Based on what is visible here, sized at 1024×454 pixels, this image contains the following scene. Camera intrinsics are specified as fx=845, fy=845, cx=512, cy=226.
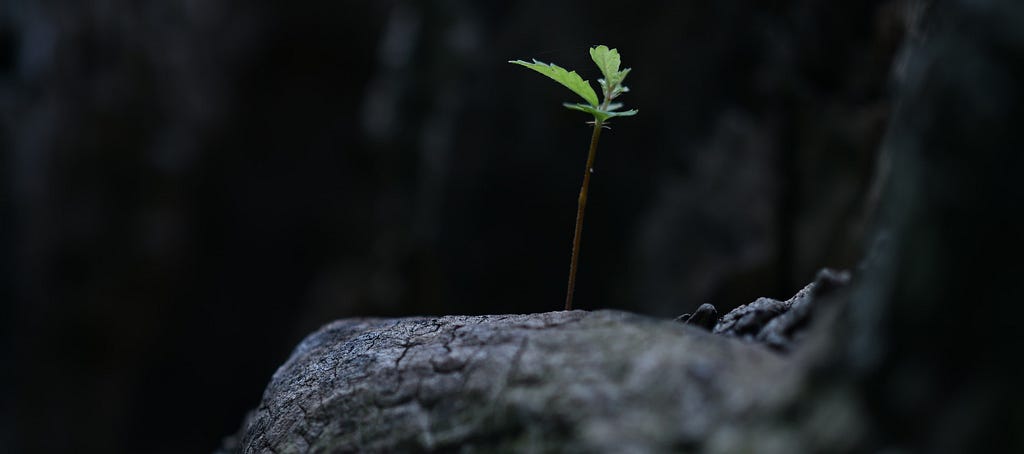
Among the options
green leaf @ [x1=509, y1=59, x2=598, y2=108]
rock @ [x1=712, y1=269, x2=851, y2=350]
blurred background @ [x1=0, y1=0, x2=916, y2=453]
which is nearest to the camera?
rock @ [x1=712, y1=269, x2=851, y2=350]

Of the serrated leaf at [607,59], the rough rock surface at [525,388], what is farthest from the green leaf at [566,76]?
the rough rock surface at [525,388]

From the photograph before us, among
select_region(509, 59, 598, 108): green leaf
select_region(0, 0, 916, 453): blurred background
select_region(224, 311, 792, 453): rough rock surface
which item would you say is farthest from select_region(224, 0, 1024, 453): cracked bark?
select_region(0, 0, 916, 453): blurred background

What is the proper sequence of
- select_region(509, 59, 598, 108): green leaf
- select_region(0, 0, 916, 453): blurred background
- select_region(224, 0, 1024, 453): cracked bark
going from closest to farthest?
select_region(224, 0, 1024, 453): cracked bark → select_region(509, 59, 598, 108): green leaf → select_region(0, 0, 916, 453): blurred background

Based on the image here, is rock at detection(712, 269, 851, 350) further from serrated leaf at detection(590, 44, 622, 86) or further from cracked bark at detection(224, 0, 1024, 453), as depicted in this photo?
serrated leaf at detection(590, 44, 622, 86)

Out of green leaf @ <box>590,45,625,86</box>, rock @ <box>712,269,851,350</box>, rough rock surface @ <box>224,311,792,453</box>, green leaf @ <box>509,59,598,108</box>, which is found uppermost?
green leaf @ <box>590,45,625,86</box>

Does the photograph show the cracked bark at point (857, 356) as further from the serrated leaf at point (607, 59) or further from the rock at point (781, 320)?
the serrated leaf at point (607, 59)

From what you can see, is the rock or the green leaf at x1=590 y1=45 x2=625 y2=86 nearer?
the rock
